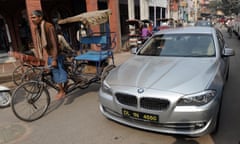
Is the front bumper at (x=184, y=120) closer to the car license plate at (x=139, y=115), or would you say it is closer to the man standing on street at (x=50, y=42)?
the car license plate at (x=139, y=115)

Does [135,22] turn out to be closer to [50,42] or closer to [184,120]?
[50,42]

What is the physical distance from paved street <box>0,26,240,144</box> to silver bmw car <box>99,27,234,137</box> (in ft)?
1.00

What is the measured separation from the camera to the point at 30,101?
160 inches

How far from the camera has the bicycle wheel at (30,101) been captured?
3.84 metres

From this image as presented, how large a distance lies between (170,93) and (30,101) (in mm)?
2804

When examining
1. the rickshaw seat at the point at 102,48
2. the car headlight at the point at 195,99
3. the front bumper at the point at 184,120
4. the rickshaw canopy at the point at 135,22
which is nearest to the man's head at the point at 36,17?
the rickshaw seat at the point at 102,48

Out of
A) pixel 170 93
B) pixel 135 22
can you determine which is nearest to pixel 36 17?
pixel 170 93

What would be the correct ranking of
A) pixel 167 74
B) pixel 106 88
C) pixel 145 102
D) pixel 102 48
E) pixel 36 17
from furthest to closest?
pixel 102 48
pixel 36 17
pixel 106 88
pixel 167 74
pixel 145 102

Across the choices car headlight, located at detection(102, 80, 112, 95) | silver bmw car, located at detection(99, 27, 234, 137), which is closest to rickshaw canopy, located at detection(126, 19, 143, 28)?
silver bmw car, located at detection(99, 27, 234, 137)

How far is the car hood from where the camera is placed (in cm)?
285

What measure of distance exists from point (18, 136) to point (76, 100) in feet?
5.64

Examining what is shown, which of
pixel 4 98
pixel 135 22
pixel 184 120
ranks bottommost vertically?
pixel 4 98

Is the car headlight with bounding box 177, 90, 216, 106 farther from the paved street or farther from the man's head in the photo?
the man's head

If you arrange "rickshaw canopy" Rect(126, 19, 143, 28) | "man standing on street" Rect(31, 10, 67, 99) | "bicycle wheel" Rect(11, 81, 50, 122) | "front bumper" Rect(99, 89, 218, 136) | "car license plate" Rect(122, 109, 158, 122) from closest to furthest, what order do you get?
"front bumper" Rect(99, 89, 218, 136) → "car license plate" Rect(122, 109, 158, 122) → "bicycle wheel" Rect(11, 81, 50, 122) → "man standing on street" Rect(31, 10, 67, 99) → "rickshaw canopy" Rect(126, 19, 143, 28)
